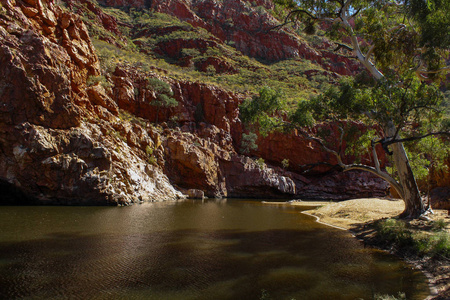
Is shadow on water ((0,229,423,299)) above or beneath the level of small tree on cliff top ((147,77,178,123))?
beneath

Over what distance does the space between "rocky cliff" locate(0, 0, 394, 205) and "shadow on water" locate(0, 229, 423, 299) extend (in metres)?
15.8

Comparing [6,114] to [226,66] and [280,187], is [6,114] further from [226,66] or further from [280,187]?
[226,66]

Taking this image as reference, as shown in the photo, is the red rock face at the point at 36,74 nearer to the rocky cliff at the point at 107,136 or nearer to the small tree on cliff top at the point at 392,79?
the rocky cliff at the point at 107,136

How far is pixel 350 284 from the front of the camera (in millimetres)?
6641

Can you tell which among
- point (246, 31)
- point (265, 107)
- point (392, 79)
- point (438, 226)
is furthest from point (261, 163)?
point (246, 31)

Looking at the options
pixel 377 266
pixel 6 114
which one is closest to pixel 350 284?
pixel 377 266

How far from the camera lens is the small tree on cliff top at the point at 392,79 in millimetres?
12711

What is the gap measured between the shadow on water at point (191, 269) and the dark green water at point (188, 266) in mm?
23

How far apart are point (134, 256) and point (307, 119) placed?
12982mm

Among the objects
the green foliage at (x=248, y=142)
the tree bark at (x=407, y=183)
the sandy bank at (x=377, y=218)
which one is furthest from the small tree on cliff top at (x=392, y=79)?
the green foliage at (x=248, y=142)

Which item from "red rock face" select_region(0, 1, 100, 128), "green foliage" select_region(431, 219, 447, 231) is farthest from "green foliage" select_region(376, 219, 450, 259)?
"red rock face" select_region(0, 1, 100, 128)

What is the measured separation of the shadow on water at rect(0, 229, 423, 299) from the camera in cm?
595

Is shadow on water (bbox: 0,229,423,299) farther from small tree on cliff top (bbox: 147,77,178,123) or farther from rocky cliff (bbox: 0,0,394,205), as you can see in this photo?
small tree on cliff top (bbox: 147,77,178,123)

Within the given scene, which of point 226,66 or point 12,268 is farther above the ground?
point 226,66
